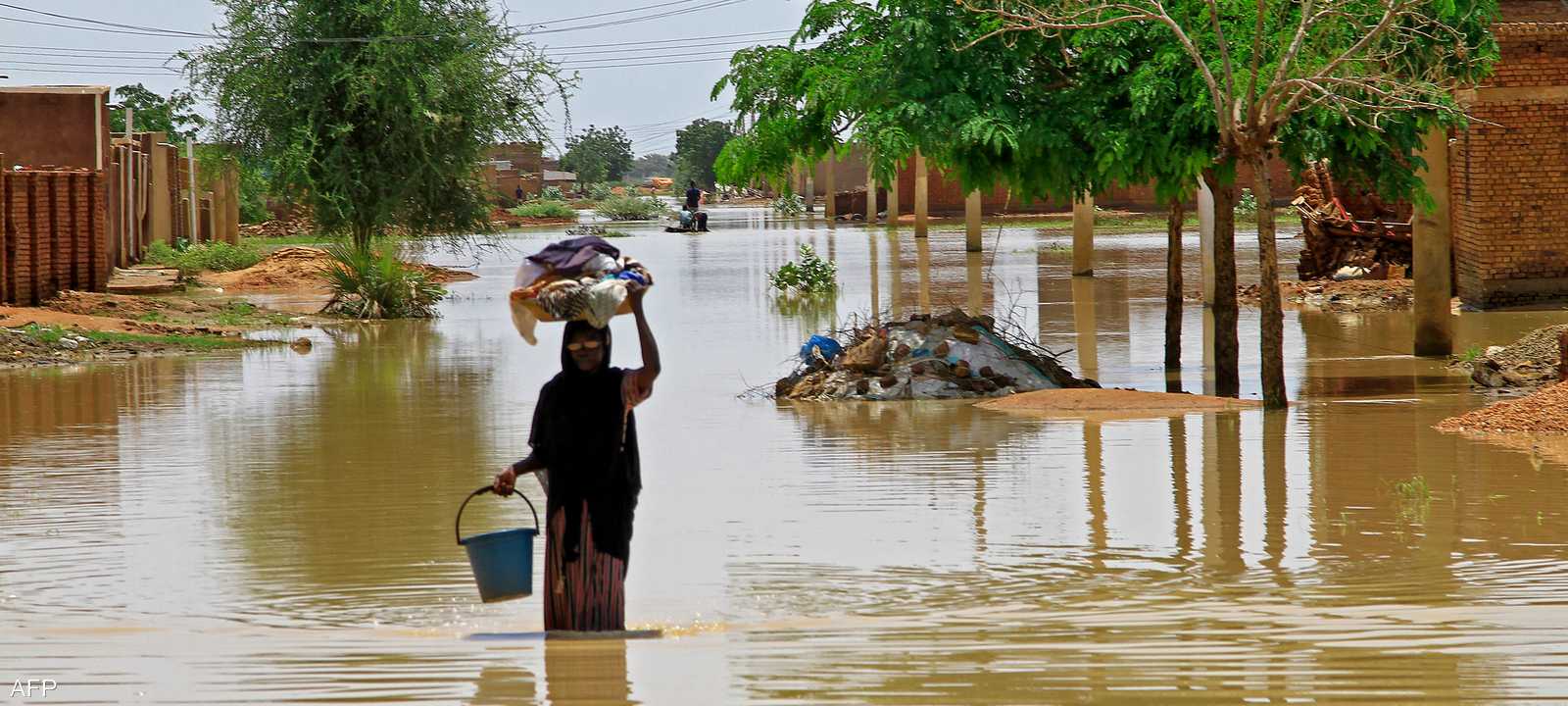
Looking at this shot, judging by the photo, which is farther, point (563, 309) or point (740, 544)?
point (740, 544)

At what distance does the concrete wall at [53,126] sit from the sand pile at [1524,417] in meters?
23.8

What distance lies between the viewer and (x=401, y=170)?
28.3m

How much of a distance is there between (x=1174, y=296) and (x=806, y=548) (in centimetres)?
895

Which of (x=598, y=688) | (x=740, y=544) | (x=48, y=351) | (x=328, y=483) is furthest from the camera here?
(x=48, y=351)

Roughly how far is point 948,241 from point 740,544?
115 feet

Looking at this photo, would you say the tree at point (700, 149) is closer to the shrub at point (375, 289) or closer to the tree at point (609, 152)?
the tree at point (609, 152)

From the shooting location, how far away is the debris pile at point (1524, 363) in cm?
1438

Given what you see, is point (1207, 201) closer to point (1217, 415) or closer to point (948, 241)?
point (1217, 415)

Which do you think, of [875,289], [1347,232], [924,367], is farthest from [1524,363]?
[875,289]

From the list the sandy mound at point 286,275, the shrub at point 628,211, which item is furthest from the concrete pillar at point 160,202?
the shrub at point 628,211

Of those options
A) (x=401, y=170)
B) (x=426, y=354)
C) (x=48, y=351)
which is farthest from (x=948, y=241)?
(x=48, y=351)

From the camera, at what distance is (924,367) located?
15.1 metres

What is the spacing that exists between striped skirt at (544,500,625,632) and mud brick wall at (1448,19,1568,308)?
17.0 meters

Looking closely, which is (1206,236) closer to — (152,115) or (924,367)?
(924,367)
